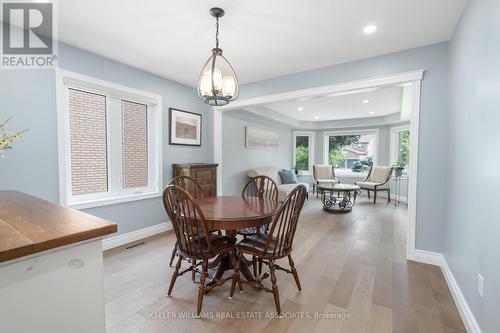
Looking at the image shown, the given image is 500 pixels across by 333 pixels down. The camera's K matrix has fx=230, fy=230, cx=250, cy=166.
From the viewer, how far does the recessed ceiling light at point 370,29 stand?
88.7 inches

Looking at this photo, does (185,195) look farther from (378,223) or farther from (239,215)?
(378,223)

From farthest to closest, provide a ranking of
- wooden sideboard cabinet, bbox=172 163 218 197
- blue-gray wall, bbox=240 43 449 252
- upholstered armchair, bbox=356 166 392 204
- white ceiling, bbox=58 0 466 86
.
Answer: upholstered armchair, bbox=356 166 392 204 → wooden sideboard cabinet, bbox=172 163 218 197 → blue-gray wall, bbox=240 43 449 252 → white ceiling, bbox=58 0 466 86

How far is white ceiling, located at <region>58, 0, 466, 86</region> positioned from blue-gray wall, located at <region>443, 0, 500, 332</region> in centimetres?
40

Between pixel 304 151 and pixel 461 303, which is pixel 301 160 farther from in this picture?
pixel 461 303

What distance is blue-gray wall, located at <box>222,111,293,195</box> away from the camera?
16.2 feet

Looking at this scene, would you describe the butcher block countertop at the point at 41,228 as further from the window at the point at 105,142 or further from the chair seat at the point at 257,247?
the window at the point at 105,142

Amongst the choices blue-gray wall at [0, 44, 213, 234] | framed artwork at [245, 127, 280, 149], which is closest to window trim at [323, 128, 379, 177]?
framed artwork at [245, 127, 280, 149]

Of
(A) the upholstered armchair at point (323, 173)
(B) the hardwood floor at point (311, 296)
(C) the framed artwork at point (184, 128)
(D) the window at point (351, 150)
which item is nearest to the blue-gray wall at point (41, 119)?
(C) the framed artwork at point (184, 128)

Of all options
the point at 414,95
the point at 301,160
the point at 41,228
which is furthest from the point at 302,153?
the point at 41,228

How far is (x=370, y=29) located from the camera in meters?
2.30

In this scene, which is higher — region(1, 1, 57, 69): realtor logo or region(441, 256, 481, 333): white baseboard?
region(1, 1, 57, 69): realtor logo

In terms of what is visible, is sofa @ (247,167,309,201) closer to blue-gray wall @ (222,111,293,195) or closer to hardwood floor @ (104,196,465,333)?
blue-gray wall @ (222,111,293,195)

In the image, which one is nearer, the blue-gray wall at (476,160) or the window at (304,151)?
the blue-gray wall at (476,160)

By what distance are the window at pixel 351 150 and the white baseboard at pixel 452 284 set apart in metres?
5.29
